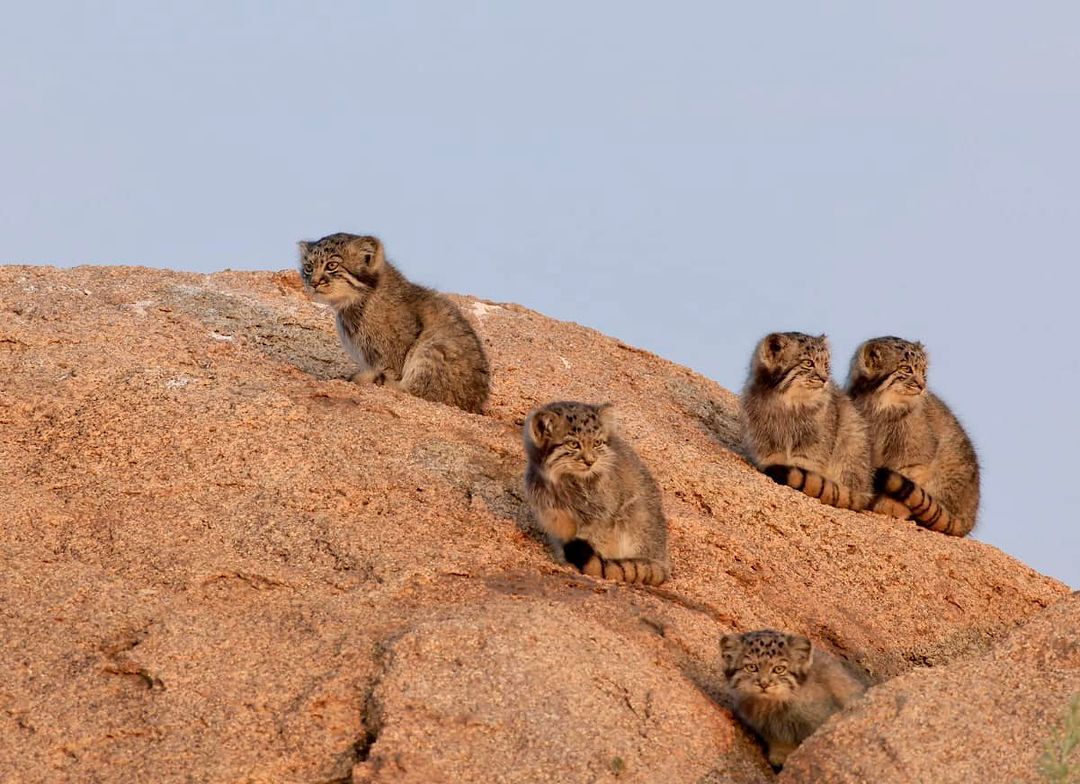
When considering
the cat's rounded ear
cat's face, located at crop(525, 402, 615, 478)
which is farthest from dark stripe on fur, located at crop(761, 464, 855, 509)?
the cat's rounded ear

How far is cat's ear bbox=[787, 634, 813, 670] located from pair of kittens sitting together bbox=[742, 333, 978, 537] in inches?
159

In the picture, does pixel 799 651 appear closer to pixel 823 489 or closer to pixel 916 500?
pixel 823 489

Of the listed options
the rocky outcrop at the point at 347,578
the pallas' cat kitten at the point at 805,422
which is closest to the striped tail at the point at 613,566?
the rocky outcrop at the point at 347,578

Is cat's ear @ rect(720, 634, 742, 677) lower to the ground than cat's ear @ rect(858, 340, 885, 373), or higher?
lower

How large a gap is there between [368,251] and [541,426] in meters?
3.55

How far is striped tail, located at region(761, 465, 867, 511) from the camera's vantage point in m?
12.1

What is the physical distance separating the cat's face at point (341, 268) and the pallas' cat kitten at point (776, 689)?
5.31 m

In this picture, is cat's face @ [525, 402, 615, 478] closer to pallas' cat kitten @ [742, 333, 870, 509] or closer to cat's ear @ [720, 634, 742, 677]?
cat's ear @ [720, 634, 742, 677]

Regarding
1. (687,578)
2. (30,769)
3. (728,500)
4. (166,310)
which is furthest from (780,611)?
(166,310)

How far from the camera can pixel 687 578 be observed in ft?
31.9

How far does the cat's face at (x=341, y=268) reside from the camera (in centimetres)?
1241

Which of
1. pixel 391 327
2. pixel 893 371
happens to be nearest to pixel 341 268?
pixel 391 327

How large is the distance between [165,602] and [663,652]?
8.57 ft

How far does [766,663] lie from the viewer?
7.98 meters
